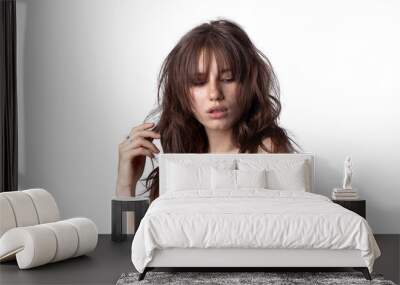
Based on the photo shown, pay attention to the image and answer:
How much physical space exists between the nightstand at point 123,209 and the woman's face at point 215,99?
96 centimetres

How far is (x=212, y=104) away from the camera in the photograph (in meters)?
7.02

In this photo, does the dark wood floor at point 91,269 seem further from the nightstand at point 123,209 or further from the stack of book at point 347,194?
the stack of book at point 347,194

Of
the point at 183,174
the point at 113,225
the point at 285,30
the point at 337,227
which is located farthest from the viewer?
the point at 285,30

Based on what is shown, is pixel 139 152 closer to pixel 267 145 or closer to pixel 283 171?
pixel 267 145

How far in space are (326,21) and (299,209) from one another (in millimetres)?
2981

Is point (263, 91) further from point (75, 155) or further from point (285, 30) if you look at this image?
point (75, 155)

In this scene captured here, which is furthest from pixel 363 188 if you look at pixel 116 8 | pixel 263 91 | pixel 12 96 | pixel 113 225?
pixel 12 96

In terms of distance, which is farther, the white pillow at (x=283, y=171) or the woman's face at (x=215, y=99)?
the woman's face at (x=215, y=99)

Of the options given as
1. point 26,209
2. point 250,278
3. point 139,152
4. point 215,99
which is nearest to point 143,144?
point 139,152

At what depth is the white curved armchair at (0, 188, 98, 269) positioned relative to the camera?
544 centimetres

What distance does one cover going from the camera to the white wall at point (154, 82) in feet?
24.7

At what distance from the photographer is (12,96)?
7.55m

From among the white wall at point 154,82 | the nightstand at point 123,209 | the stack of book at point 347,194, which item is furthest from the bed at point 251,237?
the white wall at point 154,82

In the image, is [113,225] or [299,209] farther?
[113,225]
